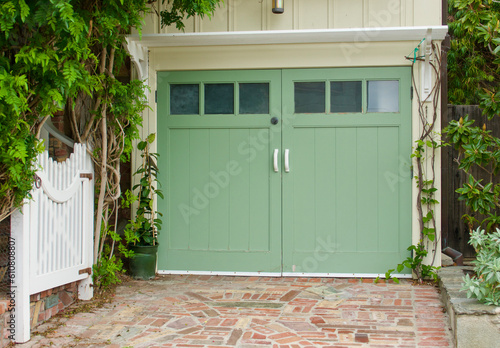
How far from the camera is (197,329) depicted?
332cm

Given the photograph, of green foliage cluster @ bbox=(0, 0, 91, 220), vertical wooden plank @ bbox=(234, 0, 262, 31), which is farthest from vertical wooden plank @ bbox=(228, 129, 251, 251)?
green foliage cluster @ bbox=(0, 0, 91, 220)

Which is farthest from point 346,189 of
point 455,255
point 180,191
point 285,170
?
point 180,191

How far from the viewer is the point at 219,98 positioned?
4852 mm

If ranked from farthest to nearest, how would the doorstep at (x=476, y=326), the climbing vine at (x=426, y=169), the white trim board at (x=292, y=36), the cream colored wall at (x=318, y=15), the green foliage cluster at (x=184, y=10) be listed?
the cream colored wall at (x=318, y=15) → the climbing vine at (x=426, y=169) → the white trim board at (x=292, y=36) → the green foliage cluster at (x=184, y=10) → the doorstep at (x=476, y=326)

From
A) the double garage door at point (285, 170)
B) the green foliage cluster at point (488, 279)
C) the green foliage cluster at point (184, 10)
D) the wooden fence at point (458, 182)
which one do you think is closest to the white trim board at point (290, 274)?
the double garage door at point (285, 170)

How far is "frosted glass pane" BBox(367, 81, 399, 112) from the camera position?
4.67m

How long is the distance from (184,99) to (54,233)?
6.34 feet

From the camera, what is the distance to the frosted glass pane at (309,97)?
474 cm

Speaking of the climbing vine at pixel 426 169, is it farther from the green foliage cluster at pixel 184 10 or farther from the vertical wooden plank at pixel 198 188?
the green foliage cluster at pixel 184 10

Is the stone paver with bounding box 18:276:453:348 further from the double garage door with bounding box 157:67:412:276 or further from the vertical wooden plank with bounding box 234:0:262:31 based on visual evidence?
the vertical wooden plank with bounding box 234:0:262:31

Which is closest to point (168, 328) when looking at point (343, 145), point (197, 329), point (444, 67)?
point (197, 329)

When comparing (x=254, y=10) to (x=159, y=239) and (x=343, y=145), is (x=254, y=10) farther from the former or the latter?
(x=159, y=239)

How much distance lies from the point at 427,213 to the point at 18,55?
3453 mm

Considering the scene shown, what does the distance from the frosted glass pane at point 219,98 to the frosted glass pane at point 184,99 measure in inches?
3.8
